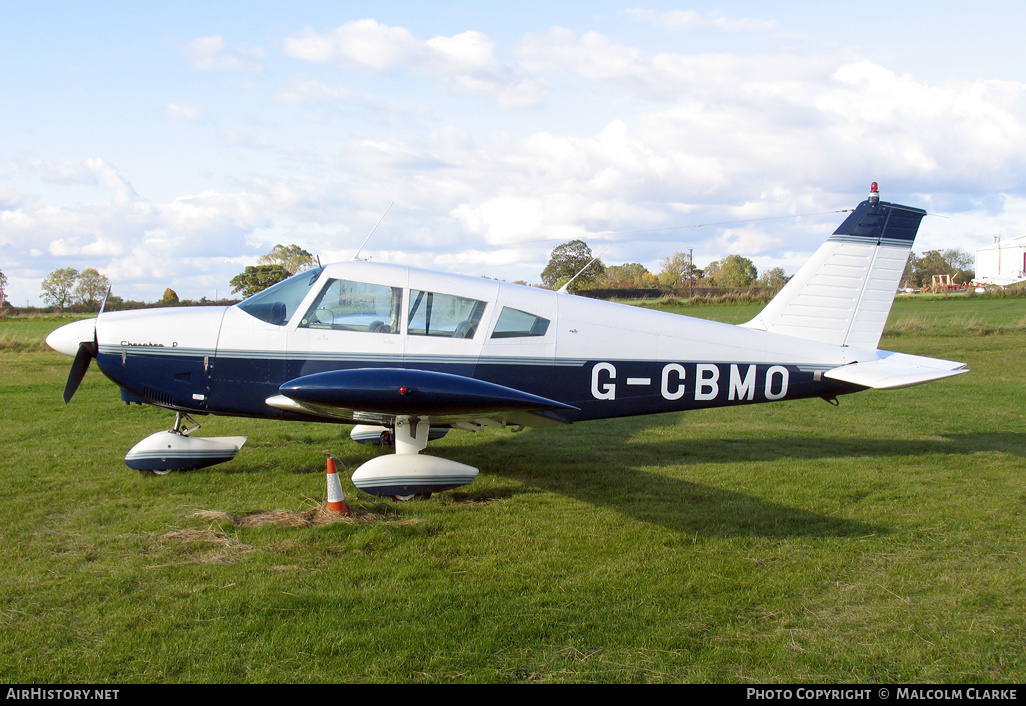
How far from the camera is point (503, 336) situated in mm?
6547

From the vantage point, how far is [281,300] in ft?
21.6

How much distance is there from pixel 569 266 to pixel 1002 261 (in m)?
100

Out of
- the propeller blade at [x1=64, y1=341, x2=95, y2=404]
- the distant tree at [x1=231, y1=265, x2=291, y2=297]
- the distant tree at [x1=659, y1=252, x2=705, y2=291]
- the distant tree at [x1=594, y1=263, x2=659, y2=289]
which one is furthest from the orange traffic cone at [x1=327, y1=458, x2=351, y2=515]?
the distant tree at [x1=659, y1=252, x2=705, y2=291]

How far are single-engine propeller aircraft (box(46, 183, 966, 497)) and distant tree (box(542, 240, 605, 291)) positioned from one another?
473 inches

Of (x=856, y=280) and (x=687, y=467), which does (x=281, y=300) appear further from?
(x=856, y=280)

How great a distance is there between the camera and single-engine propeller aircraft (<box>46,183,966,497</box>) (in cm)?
640

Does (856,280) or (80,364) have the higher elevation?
(856,280)

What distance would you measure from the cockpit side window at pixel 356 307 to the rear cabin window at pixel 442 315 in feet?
0.53

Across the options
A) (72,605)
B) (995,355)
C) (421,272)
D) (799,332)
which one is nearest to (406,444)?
(421,272)

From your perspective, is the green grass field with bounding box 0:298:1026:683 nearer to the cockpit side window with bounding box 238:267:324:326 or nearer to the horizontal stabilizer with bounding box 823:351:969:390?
the horizontal stabilizer with bounding box 823:351:969:390

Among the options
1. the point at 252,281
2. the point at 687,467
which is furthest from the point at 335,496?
the point at 252,281

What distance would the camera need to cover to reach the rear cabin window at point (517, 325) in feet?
21.5

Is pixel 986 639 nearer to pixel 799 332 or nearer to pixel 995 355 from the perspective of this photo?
pixel 799 332

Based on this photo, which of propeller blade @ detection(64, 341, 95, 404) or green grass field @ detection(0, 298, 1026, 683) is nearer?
green grass field @ detection(0, 298, 1026, 683)
